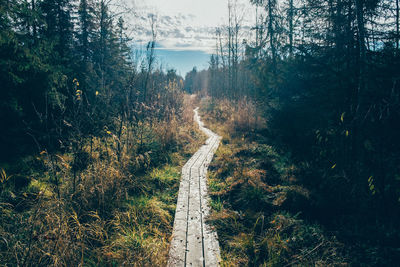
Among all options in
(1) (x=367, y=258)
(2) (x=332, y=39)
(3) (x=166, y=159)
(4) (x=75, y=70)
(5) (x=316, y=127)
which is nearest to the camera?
(1) (x=367, y=258)

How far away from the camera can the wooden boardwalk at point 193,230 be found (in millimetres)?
2850

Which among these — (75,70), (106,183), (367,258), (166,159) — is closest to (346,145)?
(367,258)

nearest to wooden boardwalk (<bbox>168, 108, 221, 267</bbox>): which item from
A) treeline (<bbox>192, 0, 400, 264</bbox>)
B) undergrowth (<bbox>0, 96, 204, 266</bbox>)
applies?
undergrowth (<bbox>0, 96, 204, 266</bbox>)

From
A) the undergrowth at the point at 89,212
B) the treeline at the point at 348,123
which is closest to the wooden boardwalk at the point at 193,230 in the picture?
the undergrowth at the point at 89,212

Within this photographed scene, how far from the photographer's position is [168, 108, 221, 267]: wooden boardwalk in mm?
2850

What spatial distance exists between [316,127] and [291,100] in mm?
1317

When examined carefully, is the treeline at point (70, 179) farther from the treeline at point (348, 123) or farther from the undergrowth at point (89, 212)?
the treeline at point (348, 123)

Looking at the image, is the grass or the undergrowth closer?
the undergrowth

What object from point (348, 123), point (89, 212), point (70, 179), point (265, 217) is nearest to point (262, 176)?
point (265, 217)

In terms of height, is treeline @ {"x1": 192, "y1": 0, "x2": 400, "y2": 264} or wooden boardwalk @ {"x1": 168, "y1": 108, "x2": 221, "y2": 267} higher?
treeline @ {"x1": 192, "y1": 0, "x2": 400, "y2": 264}

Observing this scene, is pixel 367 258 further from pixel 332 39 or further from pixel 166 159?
pixel 166 159

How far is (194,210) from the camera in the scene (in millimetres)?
4199

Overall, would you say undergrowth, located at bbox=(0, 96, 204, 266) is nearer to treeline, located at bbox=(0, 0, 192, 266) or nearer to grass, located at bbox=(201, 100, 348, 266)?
treeline, located at bbox=(0, 0, 192, 266)

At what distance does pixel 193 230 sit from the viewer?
3.51m
